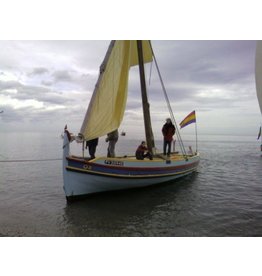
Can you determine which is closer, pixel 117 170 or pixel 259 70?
pixel 259 70

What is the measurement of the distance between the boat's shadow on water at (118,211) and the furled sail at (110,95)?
343cm

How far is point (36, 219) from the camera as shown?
8.72 meters

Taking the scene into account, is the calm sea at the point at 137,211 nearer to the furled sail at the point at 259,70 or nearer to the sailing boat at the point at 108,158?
the sailing boat at the point at 108,158

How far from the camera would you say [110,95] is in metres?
11.9

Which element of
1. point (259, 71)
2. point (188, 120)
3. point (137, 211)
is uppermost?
point (188, 120)

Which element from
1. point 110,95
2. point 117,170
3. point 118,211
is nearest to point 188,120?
point 110,95

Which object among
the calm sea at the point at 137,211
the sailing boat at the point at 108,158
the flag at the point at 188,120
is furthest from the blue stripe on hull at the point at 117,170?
the flag at the point at 188,120

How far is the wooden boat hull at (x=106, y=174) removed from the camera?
1055 cm

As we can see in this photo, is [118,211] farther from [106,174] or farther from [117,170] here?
[117,170]

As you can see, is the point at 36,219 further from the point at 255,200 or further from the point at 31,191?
the point at 255,200

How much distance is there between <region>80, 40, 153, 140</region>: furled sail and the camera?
11.8 m

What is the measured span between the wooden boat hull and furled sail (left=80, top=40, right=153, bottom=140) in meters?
1.76

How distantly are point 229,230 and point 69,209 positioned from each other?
6440 millimetres

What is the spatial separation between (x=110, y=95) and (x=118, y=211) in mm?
5876
